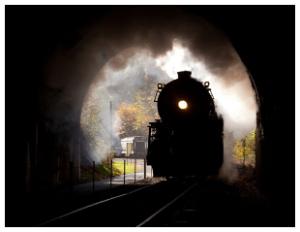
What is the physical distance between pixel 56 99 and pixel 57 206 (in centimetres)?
537

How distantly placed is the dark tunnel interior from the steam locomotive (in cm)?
158

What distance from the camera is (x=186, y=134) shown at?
43.0 ft

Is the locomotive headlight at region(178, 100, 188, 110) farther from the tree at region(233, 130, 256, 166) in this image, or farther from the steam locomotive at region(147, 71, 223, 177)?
the tree at region(233, 130, 256, 166)

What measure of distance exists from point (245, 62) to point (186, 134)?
313cm

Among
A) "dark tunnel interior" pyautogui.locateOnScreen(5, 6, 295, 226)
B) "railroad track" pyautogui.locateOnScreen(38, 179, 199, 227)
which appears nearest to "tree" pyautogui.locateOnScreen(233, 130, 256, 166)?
"dark tunnel interior" pyautogui.locateOnScreen(5, 6, 295, 226)

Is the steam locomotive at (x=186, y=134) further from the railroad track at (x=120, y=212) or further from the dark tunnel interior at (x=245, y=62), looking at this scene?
the dark tunnel interior at (x=245, y=62)

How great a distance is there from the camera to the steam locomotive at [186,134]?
508 inches

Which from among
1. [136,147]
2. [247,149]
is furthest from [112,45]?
[136,147]

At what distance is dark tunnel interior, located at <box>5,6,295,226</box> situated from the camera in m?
10.6

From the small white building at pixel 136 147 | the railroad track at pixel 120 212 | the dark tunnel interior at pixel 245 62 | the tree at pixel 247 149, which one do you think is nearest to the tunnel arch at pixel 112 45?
the dark tunnel interior at pixel 245 62

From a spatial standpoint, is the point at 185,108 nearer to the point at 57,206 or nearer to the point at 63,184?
the point at 57,206

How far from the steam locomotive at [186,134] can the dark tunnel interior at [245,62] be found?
1.58 metres

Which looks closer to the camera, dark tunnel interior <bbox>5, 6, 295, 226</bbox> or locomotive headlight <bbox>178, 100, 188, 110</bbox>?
dark tunnel interior <bbox>5, 6, 295, 226</bbox>

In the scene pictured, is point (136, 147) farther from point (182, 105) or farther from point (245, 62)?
point (182, 105)
